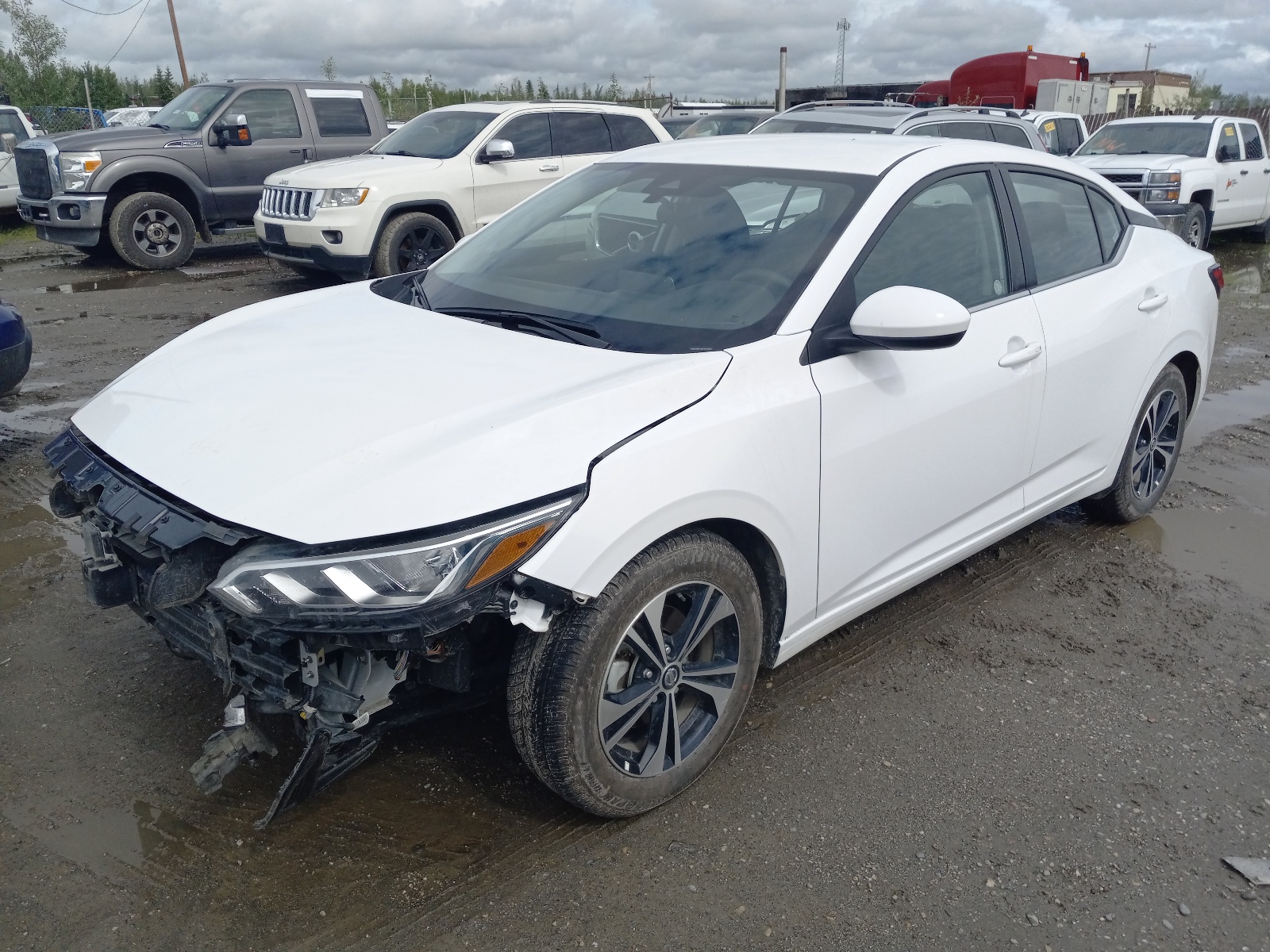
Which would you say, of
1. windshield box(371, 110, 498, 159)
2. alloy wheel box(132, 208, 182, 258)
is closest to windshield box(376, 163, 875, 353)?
windshield box(371, 110, 498, 159)

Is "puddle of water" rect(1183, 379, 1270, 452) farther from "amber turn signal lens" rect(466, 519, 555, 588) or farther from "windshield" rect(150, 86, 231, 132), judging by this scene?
"windshield" rect(150, 86, 231, 132)

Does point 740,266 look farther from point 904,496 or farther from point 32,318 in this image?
point 32,318

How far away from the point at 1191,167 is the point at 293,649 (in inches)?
511

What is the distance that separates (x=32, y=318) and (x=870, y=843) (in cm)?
914

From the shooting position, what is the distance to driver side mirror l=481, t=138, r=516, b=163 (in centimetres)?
985

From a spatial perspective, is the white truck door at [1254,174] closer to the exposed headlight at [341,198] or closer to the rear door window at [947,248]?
the exposed headlight at [341,198]

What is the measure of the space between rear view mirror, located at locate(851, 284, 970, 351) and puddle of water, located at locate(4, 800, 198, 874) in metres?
2.28

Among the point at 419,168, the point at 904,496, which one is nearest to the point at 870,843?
the point at 904,496

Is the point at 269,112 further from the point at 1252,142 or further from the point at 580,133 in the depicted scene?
the point at 1252,142

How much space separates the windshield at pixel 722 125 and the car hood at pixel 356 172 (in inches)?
207

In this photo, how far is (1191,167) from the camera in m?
12.1

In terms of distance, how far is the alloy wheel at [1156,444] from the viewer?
4500mm

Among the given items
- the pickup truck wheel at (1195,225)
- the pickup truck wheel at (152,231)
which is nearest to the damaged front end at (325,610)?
the pickup truck wheel at (152,231)

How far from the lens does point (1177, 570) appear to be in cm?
432
